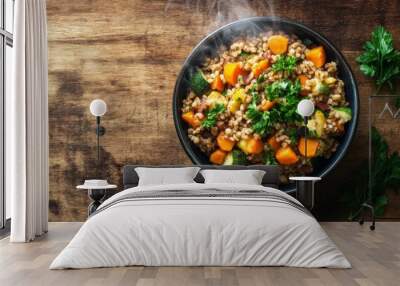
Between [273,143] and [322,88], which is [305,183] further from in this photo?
[322,88]

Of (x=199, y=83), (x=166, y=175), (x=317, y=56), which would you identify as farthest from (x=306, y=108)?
(x=166, y=175)

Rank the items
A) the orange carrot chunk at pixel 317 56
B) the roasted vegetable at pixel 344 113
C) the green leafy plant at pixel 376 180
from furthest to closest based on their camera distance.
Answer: the green leafy plant at pixel 376 180
the orange carrot chunk at pixel 317 56
the roasted vegetable at pixel 344 113

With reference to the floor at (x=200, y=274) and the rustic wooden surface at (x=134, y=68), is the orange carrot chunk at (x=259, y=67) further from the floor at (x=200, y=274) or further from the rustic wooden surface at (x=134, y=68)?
the floor at (x=200, y=274)

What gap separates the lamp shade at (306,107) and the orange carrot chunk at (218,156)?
3.28 ft

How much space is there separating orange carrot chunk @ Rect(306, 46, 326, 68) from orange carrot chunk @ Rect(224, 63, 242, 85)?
79 cm

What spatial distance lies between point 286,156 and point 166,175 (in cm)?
137

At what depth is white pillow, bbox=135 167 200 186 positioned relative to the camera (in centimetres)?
630

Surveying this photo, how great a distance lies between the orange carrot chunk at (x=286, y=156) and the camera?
21.8 feet

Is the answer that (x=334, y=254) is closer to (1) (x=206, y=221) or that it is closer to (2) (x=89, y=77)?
(1) (x=206, y=221)

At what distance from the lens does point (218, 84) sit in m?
6.69

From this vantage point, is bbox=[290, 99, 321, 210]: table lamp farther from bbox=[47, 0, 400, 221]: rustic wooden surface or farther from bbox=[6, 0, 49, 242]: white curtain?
bbox=[6, 0, 49, 242]: white curtain

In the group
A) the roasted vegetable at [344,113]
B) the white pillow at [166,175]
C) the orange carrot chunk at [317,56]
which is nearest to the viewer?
the white pillow at [166,175]

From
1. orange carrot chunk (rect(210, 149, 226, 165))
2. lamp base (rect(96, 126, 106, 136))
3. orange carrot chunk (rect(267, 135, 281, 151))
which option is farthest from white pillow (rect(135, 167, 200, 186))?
orange carrot chunk (rect(267, 135, 281, 151))

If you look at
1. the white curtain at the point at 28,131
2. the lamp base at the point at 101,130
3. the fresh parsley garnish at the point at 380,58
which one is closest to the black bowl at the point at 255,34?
the fresh parsley garnish at the point at 380,58
